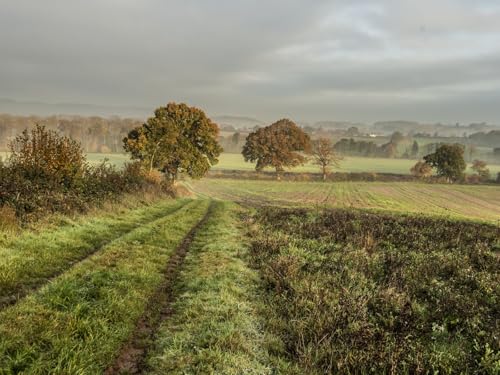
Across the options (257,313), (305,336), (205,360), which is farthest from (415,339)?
(205,360)

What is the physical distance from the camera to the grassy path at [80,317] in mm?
5711

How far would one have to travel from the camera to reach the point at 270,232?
18531 mm

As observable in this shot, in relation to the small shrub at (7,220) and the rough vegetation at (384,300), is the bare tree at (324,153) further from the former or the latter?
the small shrub at (7,220)

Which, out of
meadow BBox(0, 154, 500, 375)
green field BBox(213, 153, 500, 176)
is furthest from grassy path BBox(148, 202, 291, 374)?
green field BBox(213, 153, 500, 176)

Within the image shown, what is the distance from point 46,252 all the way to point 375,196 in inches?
2502

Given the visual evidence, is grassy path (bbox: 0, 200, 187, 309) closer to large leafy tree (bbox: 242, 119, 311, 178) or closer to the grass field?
the grass field

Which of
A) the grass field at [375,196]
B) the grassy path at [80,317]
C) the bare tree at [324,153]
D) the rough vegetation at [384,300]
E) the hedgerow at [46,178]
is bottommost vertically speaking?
the grass field at [375,196]

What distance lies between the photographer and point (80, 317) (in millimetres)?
7238

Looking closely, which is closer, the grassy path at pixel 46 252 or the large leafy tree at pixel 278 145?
the grassy path at pixel 46 252

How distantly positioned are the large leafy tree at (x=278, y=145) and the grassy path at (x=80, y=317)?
79646 mm

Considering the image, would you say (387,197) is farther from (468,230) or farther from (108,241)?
(108,241)

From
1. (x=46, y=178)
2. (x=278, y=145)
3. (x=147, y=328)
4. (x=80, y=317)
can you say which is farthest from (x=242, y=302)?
(x=278, y=145)

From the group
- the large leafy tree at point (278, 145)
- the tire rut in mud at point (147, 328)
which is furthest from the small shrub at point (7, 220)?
the large leafy tree at point (278, 145)

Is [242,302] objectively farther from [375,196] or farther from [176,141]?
[375,196]
